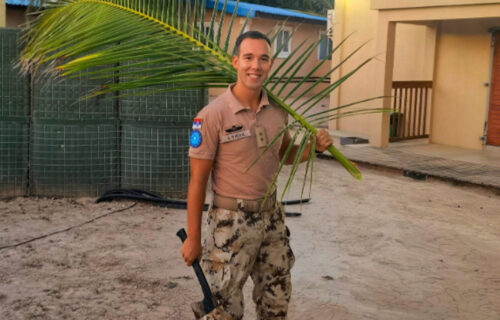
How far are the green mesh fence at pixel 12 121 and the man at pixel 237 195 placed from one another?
501 cm

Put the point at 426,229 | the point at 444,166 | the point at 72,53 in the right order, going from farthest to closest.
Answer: the point at 444,166 → the point at 426,229 → the point at 72,53

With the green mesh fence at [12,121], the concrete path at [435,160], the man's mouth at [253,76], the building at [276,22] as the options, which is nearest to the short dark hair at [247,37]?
the man's mouth at [253,76]

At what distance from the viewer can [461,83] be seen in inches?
468

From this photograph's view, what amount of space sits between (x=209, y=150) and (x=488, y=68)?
9.53 m

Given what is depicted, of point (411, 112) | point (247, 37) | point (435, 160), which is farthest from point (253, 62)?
point (411, 112)

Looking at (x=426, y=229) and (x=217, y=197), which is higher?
(x=217, y=197)

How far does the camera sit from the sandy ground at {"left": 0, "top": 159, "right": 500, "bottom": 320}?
4465mm

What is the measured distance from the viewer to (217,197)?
3.02 metres

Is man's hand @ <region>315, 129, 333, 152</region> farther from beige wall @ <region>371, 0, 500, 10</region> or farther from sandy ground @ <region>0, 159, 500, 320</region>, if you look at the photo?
beige wall @ <region>371, 0, 500, 10</region>

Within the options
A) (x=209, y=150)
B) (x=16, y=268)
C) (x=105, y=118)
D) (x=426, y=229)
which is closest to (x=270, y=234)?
(x=209, y=150)

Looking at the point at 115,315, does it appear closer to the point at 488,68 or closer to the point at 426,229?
the point at 426,229

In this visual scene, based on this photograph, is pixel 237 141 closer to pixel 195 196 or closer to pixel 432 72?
pixel 195 196

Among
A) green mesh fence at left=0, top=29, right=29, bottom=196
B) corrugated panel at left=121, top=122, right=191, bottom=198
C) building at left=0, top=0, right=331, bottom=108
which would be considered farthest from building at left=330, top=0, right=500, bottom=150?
green mesh fence at left=0, top=29, right=29, bottom=196

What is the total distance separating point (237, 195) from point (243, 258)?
0.91ft
